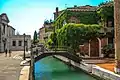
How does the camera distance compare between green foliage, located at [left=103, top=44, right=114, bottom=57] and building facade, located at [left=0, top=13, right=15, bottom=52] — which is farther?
building facade, located at [left=0, top=13, right=15, bottom=52]

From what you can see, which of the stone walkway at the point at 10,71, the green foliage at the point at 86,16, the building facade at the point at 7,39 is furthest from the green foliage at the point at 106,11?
the building facade at the point at 7,39

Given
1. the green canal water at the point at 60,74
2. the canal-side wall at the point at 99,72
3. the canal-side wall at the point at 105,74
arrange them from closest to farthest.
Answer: the canal-side wall at the point at 105,74 → the canal-side wall at the point at 99,72 → the green canal water at the point at 60,74

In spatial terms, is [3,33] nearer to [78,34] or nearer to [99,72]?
[78,34]

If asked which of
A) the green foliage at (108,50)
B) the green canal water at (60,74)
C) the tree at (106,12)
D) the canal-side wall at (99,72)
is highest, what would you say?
the tree at (106,12)

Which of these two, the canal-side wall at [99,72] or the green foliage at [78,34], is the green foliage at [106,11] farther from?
the canal-side wall at [99,72]

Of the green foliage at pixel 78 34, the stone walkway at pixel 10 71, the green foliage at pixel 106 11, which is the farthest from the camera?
the green foliage at pixel 106 11

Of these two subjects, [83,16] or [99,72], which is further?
[83,16]

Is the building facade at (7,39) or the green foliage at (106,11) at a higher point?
the green foliage at (106,11)

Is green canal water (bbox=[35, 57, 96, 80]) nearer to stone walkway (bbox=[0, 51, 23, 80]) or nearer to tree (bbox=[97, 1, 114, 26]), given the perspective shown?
stone walkway (bbox=[0, 51, 23, 80])

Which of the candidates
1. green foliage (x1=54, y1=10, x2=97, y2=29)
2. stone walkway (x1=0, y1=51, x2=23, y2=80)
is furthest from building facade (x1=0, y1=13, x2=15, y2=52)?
stone walkway (x1=0, y1=51, x2=23, y2=80)

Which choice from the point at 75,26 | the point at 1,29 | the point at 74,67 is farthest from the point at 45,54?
the point at 1,29

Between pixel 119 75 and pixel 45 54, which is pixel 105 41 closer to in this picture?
pixel 45 54

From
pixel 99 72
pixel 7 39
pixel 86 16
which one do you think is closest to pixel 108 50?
pixel 86 16

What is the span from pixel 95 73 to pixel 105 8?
1892cm
